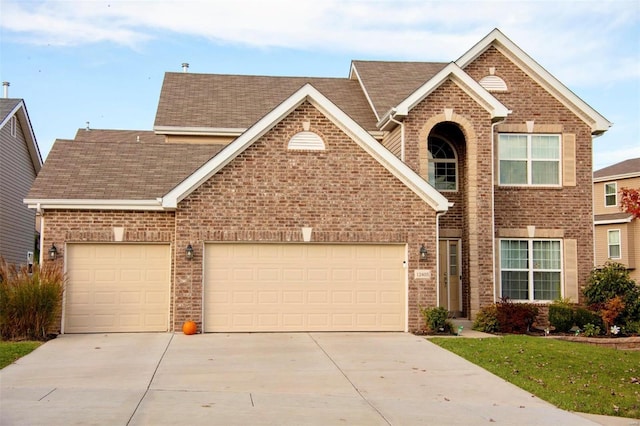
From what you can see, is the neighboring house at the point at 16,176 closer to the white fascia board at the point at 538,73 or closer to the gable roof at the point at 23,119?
the gable roof at the point at 23,119

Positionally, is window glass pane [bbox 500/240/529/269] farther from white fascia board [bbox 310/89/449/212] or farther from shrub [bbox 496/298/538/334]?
white fascia board [bbox 310/89/449/212]

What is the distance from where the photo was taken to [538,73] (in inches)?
846

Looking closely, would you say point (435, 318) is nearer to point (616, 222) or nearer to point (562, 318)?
point (562, 318)

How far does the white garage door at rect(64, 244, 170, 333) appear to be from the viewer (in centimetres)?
1720

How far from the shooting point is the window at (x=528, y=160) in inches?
840

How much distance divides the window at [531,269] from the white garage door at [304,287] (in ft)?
14.7

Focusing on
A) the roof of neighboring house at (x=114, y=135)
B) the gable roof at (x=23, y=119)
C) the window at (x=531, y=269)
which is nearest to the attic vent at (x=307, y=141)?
the window at (x=531, y=269)

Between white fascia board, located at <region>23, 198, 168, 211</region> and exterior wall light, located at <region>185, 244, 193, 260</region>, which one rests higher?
white fascia board, located at <region>23, 198, 168, 211</region>

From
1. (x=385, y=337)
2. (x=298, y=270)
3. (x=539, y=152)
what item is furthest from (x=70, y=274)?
(x=539, y=152)

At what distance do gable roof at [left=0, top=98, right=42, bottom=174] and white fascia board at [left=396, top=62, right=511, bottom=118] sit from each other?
578 inches

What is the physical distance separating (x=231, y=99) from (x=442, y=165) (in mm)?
7777

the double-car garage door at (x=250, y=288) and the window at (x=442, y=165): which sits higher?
the window at (x=442, y=165)

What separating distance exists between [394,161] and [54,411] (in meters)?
10.5

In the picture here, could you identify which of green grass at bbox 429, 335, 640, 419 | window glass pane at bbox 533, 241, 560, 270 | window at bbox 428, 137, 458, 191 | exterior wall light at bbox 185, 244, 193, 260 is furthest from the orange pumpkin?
window glass pane at bbox 533, 241, 560, 270
